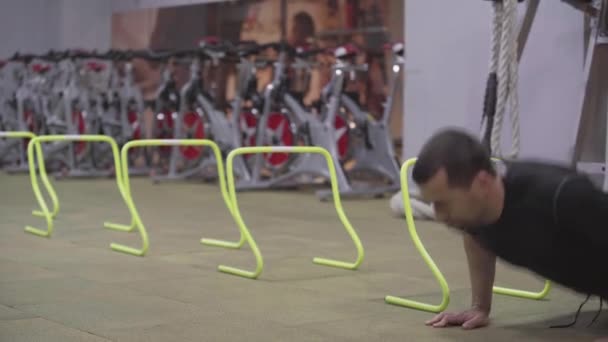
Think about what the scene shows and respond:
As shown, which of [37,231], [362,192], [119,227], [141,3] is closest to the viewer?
[37,231]

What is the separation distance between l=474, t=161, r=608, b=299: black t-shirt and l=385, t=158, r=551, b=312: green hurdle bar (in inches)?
30.2

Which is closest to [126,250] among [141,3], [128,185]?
[128,185]

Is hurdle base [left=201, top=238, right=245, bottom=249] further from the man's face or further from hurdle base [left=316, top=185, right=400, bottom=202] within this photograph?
the man's face

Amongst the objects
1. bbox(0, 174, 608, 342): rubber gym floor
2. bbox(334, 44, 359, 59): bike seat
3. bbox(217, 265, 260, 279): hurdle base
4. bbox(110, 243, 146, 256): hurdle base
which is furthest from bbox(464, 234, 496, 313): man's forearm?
bbox(334, 44, 359, 59): bike seat

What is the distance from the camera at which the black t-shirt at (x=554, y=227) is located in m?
2.82

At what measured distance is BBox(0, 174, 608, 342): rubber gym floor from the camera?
360cm

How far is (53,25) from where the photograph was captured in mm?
14297

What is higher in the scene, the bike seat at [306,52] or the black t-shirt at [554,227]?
the bike seat at [306,52]

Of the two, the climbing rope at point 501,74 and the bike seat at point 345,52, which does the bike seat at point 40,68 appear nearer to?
the bike seat at point 345,52

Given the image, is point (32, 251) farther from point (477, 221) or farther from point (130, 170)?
point (130, 170)

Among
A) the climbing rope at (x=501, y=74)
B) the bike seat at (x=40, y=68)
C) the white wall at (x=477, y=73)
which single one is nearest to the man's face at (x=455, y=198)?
the climbing rope at (x=501, y=74)

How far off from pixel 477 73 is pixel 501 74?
4.83 feet

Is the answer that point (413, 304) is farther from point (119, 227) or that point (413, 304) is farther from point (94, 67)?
point (94, 67)

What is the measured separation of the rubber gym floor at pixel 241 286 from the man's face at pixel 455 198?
2.42 ft
